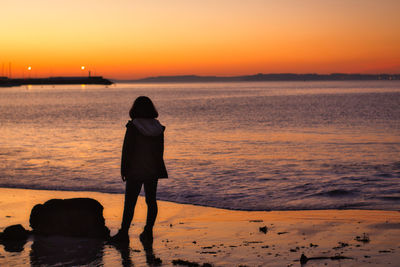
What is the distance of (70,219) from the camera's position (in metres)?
6.53

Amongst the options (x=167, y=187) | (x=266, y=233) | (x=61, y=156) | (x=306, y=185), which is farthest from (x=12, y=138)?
(x=266, y=233)

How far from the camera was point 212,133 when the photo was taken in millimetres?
26672

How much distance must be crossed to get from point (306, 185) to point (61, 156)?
884 cm

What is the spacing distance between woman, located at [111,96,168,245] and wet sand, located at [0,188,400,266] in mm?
553

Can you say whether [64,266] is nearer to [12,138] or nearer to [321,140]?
[321,140]

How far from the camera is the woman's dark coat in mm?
6078

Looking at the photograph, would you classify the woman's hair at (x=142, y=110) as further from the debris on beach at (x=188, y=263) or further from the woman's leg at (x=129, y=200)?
the debris on beach at (x=188, y=263)

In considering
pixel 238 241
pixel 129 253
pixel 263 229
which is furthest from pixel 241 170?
pixel 129 253

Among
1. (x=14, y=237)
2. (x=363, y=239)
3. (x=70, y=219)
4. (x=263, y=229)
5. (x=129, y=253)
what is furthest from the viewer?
(x=263, y=229)

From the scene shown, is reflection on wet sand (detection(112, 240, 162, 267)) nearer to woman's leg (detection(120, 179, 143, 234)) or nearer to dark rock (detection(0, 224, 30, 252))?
woman's leg (detection(120, 179, 143, 234))

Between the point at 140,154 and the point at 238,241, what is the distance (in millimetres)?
1593

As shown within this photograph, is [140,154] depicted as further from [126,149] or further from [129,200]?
[129,200]

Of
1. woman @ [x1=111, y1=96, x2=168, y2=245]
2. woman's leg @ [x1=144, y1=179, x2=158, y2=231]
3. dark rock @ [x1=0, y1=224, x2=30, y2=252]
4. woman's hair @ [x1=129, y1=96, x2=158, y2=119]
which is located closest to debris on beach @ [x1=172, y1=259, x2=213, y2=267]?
woman @ [x1=111, y1=96, x2=168, y2=245]

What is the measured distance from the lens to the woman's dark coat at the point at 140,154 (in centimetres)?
608
